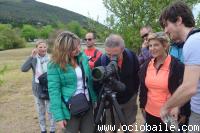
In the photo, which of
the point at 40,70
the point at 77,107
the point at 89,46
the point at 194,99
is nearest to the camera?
the point at 194,99

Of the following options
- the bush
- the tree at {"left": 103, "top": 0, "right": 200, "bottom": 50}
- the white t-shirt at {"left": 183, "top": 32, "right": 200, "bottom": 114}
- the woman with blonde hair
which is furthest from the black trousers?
the bush

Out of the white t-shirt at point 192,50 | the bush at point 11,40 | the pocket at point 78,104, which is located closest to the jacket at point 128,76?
the pocket at point 78,104

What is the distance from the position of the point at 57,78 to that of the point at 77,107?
0.36 meters

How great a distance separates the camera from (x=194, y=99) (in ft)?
9.57

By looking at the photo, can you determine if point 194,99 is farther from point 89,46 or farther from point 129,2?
point 129,2

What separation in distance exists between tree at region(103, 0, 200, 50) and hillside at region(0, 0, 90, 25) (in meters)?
101

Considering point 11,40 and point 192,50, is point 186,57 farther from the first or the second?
point 11,40

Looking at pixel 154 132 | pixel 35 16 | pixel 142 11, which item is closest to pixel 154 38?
pixel 154 132

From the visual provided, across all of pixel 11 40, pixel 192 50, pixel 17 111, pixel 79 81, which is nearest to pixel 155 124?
pixel 79 81

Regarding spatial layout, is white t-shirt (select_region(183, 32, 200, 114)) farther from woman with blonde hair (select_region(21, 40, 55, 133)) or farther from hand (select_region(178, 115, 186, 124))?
woman with blonde hair (select_region(21, 40, 55, 133))

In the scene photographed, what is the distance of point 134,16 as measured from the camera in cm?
978

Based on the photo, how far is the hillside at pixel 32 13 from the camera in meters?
116

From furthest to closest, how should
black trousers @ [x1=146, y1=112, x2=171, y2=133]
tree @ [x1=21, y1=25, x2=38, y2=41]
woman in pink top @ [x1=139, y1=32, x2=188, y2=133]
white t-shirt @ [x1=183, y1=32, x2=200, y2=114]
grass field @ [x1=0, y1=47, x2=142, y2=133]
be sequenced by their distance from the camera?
1. tree @ [x1=21, y1=25, x2=38, y2=41]
2. grass field @ [x1=0, y1=47, x2=142, y2=133]
3. black trousers @ [x1=146, y1=112, x2=171, y2=133]
4. woman in pink top @ [x1=139, y1=32, x2=188, y2=133]
5. white t-shirt @ [x1=183, y1=32, x2=200, y2=114]

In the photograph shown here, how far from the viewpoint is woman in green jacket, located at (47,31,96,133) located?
3830 mm
